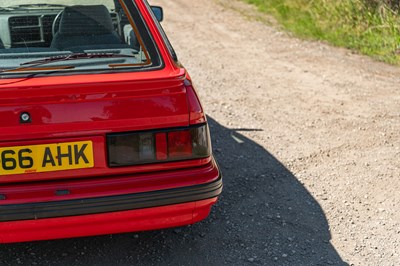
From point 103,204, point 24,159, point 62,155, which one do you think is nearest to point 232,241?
point 103,204

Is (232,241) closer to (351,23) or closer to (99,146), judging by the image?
(99,146)

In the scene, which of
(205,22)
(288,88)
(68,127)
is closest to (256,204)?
(68,127)

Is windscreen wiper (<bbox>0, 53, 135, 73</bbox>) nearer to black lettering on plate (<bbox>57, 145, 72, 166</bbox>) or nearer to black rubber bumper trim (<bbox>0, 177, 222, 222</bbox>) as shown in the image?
black lettering on plate (<bbox>57, 145, 72, 166</bbox>)

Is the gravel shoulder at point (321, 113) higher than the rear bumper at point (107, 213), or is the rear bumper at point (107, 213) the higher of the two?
the rear bumper at point (107, 213)

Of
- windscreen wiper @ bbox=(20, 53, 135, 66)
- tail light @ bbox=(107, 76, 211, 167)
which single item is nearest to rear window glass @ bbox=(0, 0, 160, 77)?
windscreen wiper @ bbox=(20, 53, 135, 66)

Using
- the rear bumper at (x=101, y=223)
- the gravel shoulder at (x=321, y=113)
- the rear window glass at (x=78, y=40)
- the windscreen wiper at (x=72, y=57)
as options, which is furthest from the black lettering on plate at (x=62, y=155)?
the gravel shoulder at (x=321, y=113)

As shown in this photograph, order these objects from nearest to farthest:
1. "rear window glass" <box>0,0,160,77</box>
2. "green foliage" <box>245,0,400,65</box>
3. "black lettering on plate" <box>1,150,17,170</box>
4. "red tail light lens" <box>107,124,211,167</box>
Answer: "black lettering on plate" <box>1,150,17,170</box>, "red tail light lens" <box>107,124,211,167</box>, "rear window glass" <box>0,0,160,77</box>, "green foliage" <box>245,0,400,65</box>

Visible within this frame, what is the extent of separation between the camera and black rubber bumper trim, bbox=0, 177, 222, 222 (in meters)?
2.94

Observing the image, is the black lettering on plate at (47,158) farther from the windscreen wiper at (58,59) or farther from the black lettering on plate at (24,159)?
the windscreen wiper at (58,59)

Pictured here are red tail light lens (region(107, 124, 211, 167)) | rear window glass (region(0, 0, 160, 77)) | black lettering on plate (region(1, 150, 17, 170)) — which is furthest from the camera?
rear window glass (region(0, 0, 160, 77))

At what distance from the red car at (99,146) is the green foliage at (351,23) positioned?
17.7ft

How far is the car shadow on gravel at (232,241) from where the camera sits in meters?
3.63

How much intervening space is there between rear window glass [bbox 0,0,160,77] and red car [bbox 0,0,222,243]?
0.05 ft

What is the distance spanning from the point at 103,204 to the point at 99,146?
0.28 meters
